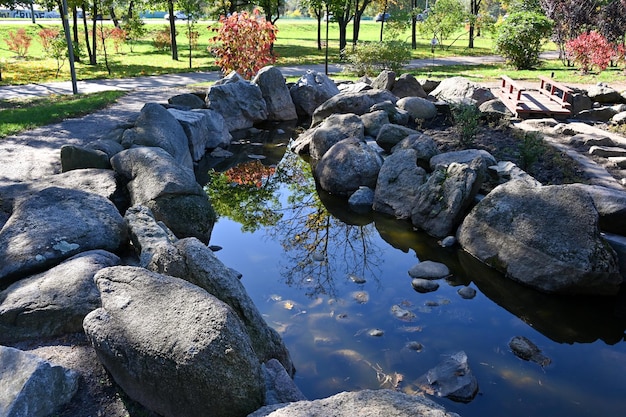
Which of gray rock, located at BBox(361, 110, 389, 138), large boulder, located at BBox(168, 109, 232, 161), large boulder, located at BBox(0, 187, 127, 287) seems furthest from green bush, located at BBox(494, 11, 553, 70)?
large boulder, located at BBox(0, 187, 127, 287)

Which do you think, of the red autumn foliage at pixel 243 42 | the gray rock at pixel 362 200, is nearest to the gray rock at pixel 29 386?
the gray rock at pixel 362 200

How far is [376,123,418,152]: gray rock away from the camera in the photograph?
1022cm

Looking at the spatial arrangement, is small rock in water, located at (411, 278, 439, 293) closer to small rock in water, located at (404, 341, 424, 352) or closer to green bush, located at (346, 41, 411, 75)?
small rock in water, located at (404, 341, 424, 352)

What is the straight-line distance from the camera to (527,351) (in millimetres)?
4980

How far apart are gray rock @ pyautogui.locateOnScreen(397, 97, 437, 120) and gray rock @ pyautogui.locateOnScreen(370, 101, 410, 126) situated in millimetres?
220

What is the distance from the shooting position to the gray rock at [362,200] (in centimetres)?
857

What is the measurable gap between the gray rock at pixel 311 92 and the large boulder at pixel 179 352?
12501mm

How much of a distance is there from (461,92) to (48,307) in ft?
39.5

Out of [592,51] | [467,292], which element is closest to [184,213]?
[467,292]

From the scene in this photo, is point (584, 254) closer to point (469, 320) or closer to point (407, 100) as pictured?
point (469, 320)

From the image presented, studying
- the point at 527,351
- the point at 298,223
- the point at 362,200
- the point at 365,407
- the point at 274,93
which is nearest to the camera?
the point at 365,407

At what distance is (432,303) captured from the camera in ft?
19.2

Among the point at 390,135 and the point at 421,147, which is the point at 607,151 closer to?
the point at 421,147

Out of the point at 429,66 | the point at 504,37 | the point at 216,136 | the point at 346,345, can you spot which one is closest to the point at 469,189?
the point at 346,345
